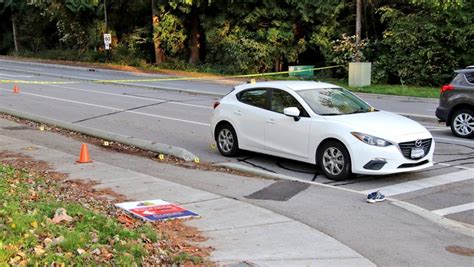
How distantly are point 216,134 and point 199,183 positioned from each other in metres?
2.81

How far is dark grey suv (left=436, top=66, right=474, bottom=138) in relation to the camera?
13.5 meters

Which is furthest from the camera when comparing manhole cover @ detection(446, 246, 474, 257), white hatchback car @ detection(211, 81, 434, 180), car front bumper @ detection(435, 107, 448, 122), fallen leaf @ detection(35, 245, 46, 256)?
car front bumper @ detection(435, 107, 448, 122)

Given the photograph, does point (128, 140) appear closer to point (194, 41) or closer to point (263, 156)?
point (263, 156)

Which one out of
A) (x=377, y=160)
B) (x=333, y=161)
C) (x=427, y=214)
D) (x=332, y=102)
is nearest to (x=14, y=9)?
(x=332, y=102)

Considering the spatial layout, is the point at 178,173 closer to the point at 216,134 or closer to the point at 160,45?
the point at 216,134

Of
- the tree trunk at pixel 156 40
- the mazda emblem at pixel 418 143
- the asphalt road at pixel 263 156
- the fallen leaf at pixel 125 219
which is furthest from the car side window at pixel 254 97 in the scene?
the tree trunk at pixel 156 40

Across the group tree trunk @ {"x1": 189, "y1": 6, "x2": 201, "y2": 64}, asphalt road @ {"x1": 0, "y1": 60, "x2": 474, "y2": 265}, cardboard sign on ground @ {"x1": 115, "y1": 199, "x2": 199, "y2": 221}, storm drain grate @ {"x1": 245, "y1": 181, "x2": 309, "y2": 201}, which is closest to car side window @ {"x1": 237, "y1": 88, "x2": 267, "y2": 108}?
asphalt road @ {"x1": 0, "y1": 60, "x2": 474, "y2": 265}

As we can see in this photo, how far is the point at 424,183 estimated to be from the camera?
9.15 m

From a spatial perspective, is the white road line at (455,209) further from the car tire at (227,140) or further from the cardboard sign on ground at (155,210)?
the car tire at (227,140)

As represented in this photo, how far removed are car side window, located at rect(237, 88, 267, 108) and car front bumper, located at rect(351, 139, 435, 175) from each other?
92.3 inches

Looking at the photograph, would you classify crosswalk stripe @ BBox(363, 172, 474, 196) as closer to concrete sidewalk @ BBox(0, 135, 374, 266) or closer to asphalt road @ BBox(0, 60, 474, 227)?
asphalt road @ BBox(0, 60, 474, 227)

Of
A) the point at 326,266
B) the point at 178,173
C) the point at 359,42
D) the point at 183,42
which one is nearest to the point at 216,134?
the point at 178,173

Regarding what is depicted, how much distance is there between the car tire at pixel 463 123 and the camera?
44.4ft

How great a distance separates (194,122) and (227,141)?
495 cm
